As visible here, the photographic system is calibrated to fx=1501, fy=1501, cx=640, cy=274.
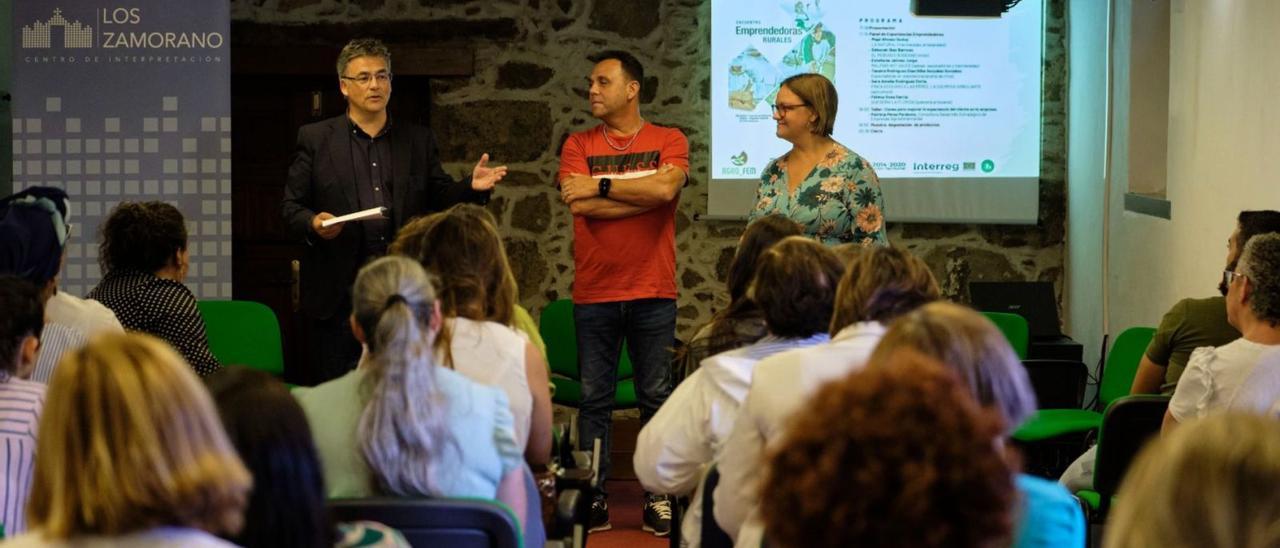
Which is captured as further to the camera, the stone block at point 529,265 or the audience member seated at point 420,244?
the stone block at point 529,265

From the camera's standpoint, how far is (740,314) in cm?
369

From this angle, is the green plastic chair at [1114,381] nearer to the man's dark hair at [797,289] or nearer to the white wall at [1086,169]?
the white wall at [1086,169]

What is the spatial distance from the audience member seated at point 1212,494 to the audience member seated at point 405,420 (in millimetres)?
1482

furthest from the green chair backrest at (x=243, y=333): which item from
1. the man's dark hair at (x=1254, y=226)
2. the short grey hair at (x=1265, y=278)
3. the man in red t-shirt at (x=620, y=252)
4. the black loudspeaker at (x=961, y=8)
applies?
the short grey hair at (x=1265, y=278)

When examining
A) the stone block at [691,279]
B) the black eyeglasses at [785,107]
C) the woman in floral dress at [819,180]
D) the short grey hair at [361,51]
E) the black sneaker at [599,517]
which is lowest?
the black sneaker at [599,517]

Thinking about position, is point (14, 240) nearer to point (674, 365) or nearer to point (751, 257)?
point (751, 257)

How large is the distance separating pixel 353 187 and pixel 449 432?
2.75 m

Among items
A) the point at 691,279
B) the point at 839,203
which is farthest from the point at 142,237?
the point at 691,279

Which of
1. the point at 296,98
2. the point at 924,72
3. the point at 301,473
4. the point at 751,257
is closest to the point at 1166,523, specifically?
the point at 301,473

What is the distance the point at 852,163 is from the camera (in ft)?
17.0

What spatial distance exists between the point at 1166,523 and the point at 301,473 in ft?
3.41

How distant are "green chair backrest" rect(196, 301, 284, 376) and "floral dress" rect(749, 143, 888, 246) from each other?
2.04 meters

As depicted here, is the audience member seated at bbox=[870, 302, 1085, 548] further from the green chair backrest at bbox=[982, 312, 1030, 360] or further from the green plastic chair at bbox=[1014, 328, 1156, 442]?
the green chair backrest at bbox=[982, 312, 1030, 360]

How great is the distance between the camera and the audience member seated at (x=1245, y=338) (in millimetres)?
3541
